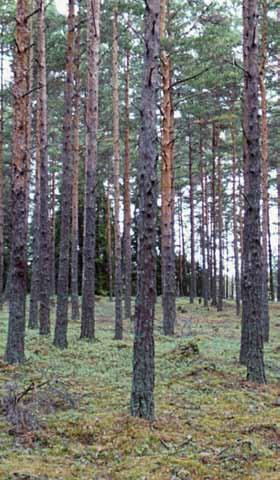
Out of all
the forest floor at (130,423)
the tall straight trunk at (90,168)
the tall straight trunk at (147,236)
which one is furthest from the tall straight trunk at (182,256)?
the tall straight trunk at (147,236)

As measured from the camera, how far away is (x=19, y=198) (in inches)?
331

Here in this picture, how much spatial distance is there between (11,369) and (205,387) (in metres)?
2.92

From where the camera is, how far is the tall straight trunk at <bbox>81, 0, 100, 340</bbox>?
1231 centimetres

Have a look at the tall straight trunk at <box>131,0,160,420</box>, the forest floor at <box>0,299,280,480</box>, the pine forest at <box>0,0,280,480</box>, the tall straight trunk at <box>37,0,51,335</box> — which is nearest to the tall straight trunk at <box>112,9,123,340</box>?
the pine forest at <box>0,0,280,480</box>

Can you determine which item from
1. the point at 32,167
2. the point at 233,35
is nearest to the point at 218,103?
the point at 233,35

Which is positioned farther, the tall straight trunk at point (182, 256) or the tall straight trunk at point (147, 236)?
the tall straight trunk at point (182, 256)

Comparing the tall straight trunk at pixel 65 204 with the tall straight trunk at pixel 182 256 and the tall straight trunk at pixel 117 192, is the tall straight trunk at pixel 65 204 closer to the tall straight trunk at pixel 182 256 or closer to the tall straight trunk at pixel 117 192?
the tall straight trunk at pixel 117 192

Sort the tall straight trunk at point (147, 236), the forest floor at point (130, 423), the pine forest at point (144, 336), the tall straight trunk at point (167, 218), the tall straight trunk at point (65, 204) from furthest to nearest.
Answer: the tall straight trunk at point (167, 218), the tall straight trunk at point (65, 204), the tall straight trunk at point (147, 236), the pine forest at point (144, 336), the forest floor at point (130, 423)

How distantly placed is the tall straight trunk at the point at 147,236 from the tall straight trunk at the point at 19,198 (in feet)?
10.4

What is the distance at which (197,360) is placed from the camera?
972 centimetres

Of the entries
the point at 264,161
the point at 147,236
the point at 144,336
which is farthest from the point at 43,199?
the point at 144,336

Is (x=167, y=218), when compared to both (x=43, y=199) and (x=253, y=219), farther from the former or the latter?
(x=253, y=219)

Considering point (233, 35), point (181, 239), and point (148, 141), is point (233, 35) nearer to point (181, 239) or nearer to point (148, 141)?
point (148, 141)

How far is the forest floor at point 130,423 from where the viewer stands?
4.41 m
